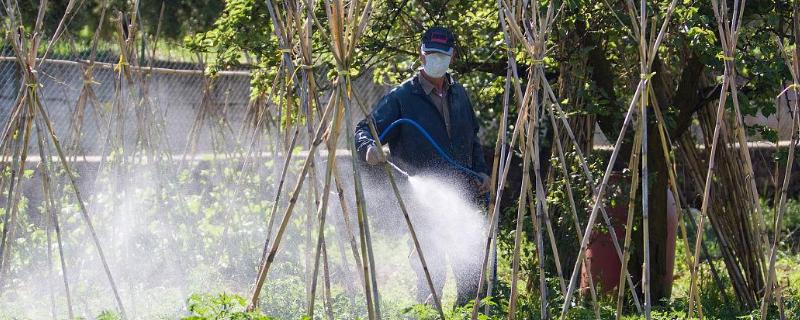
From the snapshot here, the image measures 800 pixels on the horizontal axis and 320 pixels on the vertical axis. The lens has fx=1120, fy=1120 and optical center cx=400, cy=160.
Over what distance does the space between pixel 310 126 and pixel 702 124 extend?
2.87 m

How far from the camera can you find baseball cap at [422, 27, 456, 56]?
5.79 meters

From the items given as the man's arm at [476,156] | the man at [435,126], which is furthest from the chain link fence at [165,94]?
the man's arm at [476,156]

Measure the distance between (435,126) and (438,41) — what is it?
0.46 meters

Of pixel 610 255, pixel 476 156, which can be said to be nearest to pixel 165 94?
pixel 476 156

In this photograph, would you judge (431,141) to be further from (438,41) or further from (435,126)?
(438,41)

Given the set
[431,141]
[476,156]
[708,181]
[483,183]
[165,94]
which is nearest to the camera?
[708,181]

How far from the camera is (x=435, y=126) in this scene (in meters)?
5.94

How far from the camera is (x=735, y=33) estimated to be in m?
4.50

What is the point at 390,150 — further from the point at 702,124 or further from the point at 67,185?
the point at 67,185

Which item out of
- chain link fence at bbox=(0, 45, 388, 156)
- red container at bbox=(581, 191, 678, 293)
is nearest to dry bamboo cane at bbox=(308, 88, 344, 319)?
red container at bbox=(581, 191, 678, 293)

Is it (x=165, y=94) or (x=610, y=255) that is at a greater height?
(x=165, y=94)

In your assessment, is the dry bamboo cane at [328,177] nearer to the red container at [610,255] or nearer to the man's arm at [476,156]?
the man's arm at [476,156]

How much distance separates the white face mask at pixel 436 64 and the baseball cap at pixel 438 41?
0.03 m

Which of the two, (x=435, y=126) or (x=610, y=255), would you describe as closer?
(x=435, y=126)
